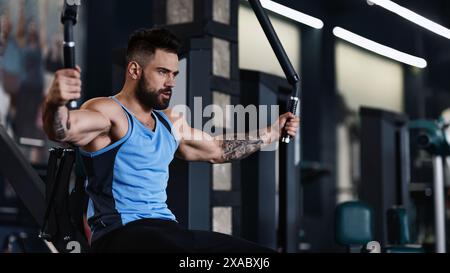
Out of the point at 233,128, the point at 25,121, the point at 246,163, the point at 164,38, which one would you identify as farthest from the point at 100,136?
the point at 25,121

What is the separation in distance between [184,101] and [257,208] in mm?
807

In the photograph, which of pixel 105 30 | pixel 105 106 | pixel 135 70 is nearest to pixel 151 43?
pixel 135 70

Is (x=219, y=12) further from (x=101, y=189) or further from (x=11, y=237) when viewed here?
(x=11, y=237)

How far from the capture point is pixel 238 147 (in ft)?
7.84

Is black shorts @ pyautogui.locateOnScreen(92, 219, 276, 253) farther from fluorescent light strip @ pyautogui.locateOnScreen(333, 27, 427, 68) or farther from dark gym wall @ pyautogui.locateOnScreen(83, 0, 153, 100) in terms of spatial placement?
fluorescent light strip @ pyautogui.locateOnScreen(333, 27, 427, 68)

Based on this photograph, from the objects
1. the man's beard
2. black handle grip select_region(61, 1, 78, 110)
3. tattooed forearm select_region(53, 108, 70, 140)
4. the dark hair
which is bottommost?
tattooed forearm select_region(53, 108, 70, 140)

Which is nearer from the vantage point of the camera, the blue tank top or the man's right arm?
the man's right arm

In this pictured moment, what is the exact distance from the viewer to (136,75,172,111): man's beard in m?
1.95

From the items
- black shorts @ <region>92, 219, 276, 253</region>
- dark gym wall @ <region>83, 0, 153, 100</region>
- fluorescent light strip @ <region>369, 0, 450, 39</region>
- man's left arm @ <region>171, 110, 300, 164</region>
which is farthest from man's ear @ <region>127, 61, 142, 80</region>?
dark gym wall @ <region>83, 0, 153, 100</region>

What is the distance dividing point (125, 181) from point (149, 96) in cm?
29

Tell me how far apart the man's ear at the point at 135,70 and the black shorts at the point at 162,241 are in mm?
452

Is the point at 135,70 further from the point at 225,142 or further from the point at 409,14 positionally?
the point at 409,14

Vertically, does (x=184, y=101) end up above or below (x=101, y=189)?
above

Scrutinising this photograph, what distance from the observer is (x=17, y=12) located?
477 centimetres
